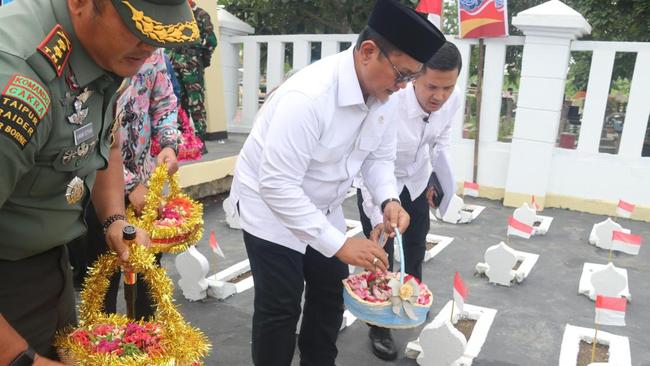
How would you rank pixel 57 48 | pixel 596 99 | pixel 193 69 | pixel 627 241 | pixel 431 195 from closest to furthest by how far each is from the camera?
pixel 57 48, pixel 431 195, pixel 627 241, pixel 193 69, pixel 596 99

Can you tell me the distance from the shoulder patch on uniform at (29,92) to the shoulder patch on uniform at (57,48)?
0.21 feet

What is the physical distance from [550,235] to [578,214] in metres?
1.08

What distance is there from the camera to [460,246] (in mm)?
4879

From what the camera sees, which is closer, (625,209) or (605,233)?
(605,233)

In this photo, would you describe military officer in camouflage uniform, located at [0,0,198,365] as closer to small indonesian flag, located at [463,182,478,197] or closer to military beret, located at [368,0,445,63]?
military beret, located at [368,0,445,63]

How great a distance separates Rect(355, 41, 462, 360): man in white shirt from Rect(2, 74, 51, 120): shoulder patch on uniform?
1.87 metres

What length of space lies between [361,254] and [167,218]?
3.61 feet

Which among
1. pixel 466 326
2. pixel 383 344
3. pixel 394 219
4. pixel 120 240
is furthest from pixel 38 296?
pixel 466 326

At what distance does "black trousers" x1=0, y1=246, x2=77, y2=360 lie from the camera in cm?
120

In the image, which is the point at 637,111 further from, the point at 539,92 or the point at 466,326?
the point at 466,326

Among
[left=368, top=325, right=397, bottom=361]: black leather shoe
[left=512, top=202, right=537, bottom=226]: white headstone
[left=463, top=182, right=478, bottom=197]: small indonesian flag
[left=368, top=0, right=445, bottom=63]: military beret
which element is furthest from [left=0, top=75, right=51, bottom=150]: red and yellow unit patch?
[left=463, top=182, right=478, bottom=197]: small indonesian flag

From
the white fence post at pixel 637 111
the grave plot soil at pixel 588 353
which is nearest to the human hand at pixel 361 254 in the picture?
the grave plot soil at pixel 588 353

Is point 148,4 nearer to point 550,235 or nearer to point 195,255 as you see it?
point 195,255

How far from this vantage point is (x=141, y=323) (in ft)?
4.79
